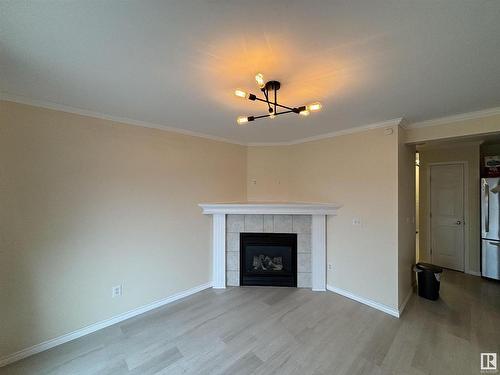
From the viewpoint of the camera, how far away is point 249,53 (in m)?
1.41

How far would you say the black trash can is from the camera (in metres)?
3.02

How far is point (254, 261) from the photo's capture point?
3691 millimetres

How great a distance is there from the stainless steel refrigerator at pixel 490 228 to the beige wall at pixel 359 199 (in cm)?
241

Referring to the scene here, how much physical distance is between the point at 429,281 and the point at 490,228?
1.77 metres

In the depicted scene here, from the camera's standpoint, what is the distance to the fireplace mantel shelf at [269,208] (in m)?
3.28

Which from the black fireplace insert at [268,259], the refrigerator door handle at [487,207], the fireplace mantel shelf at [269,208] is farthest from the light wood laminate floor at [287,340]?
the fireplace mantel shelf at [269,208]

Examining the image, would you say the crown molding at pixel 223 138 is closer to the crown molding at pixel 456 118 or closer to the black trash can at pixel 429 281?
the crown molding at pixel 456 118

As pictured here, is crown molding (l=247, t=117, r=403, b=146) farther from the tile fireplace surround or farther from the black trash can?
the black trash can

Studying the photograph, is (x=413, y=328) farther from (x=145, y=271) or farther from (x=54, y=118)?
(x=54, y=118)

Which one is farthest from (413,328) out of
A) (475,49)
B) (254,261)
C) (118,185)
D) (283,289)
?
(118,185)

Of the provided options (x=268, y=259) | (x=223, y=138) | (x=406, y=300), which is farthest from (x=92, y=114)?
(x=406, y=300)

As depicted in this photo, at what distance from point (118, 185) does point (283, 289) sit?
9.44 feet

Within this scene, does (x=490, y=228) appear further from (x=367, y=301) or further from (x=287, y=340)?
(x=287, y=340)

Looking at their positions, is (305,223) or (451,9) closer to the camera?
(451,9)
